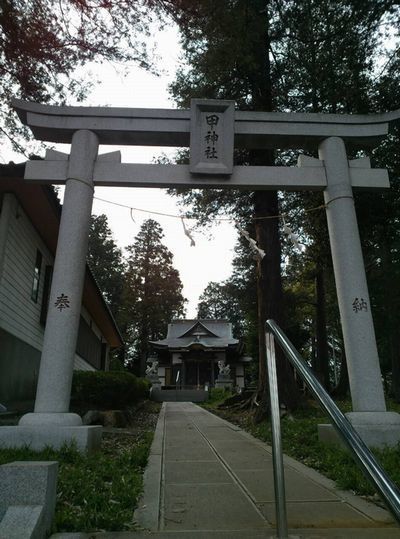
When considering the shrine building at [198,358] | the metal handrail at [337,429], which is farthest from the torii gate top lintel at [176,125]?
the shrine building at [198,358]

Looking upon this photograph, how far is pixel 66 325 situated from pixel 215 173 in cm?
305

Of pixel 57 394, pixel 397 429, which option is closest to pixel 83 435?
pixel 57 394

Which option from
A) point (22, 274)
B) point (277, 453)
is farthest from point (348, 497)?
point (22, 274)

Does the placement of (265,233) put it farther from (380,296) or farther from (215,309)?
(215,309)

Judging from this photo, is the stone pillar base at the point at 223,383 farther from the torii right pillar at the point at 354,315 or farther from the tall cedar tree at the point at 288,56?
the torii right pillar at the point at 354,315

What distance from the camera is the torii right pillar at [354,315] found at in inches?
216

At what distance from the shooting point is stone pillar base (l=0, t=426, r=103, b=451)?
4973 mm

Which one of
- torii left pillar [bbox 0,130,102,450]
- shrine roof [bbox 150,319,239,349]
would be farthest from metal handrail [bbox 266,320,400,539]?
shrine roof [bbox 150,319,239,349]

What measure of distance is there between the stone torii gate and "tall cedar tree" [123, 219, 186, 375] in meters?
35.1

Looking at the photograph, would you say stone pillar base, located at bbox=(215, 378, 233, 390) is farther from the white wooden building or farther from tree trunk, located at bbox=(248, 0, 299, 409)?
tree trunk, located at bbox=(248, 0, 299, 409)

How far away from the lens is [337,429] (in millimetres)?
2131

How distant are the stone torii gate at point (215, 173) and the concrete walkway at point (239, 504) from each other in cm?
134

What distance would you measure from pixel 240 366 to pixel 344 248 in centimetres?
2974

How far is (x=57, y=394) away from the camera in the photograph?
17.4 ft
